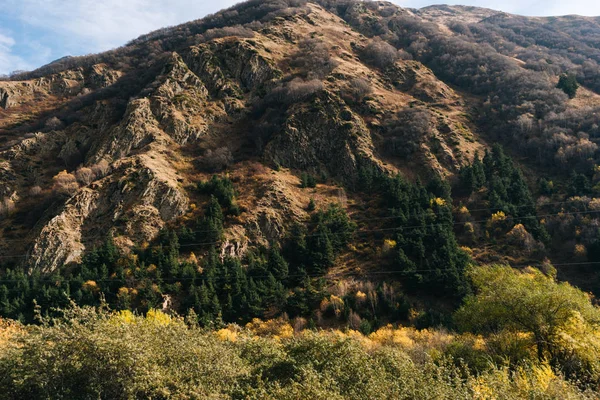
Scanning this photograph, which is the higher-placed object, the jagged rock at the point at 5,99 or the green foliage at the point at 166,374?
the jagged rock at the point at 5,99

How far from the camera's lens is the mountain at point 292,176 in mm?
42438

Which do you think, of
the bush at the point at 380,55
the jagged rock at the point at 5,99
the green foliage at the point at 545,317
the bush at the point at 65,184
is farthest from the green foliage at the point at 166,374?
the jagged rock at the point at 5,99

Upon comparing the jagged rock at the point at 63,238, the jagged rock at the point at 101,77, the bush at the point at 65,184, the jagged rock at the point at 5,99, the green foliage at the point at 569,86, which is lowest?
the jagged rock at the point at 63,238

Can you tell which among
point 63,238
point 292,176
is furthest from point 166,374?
point 292,176

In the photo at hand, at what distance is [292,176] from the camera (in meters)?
61.3

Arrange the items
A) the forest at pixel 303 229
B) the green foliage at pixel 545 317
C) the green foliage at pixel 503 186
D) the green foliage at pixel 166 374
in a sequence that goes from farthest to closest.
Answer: the green foliage at pixel 503 186 → the green foliage at pixel 545 317 → the forest at pixel 303 229 → the green foliage at pixel 166 374

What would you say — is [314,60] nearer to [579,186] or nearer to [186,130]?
[186,130]

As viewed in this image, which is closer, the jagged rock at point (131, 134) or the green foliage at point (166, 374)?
the green foliage at point (166, 374)

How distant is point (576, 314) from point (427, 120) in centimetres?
5230

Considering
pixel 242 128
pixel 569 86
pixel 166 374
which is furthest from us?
pixel 569 86

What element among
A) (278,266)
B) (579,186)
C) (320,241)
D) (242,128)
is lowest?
(278,266)

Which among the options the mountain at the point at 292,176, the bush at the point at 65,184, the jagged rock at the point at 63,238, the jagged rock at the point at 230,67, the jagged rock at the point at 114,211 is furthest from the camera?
the jagged rock at the point at 230,67

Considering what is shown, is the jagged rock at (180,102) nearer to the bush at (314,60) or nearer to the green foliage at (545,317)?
the bush at (314,60)

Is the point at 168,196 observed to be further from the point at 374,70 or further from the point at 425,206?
the point at 374,70
